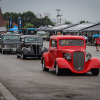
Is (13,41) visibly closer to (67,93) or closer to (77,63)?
(77,63)

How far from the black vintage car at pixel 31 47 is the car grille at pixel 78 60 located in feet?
30.7

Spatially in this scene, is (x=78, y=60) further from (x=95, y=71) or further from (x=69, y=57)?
(x=95, y=71)

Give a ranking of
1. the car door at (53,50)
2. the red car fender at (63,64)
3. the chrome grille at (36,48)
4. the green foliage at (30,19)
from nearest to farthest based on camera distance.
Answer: the red car fender at (63,64) → the car door at (53,50) → the chrome grille at (36,48) → the green foliage at (30,19)

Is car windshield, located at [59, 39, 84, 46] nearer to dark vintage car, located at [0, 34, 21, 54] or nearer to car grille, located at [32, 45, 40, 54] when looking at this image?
car grille, located at [32, 45, 40, 54]

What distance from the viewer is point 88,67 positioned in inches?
471

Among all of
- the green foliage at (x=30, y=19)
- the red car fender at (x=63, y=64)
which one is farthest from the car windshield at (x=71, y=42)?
the green foliage at (x=30, y=19)

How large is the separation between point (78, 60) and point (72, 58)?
9.8 inches

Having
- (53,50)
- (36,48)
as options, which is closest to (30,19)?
(36,48)

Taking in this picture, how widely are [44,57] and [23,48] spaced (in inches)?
296

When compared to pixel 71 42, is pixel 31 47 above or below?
below

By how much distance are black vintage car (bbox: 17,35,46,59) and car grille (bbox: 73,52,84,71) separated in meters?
9.36

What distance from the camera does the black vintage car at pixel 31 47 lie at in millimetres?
21062

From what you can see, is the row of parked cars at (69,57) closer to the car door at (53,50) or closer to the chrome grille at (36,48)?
the car door at (53,50)

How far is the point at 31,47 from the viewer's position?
69.6ft
